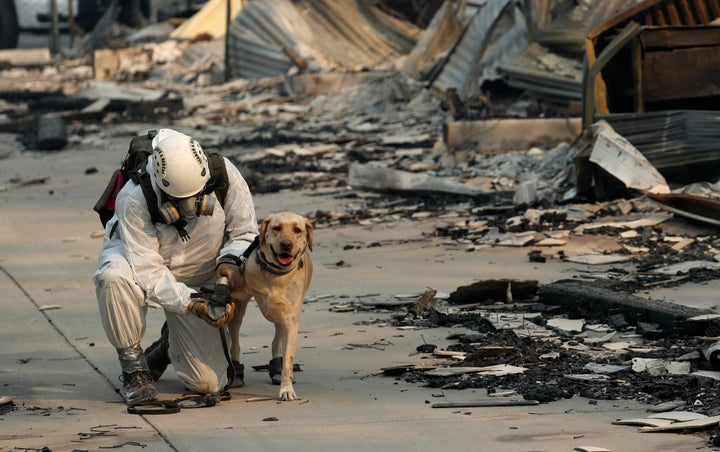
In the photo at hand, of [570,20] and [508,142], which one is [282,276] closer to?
[508,142]

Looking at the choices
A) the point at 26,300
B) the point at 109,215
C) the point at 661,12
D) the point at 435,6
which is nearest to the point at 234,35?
the point at 435,6

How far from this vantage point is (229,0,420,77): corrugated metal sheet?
114 ft

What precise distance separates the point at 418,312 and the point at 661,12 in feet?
29.2

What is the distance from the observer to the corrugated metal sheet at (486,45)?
22203 mm

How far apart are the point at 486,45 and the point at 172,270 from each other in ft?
55.1

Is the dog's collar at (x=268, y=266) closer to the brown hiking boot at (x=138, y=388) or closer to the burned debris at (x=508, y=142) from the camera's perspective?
the brown hiking boot at (x=138, y=388)

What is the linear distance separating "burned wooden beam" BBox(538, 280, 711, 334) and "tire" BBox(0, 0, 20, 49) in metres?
38.6

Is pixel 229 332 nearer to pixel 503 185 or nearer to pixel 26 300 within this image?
pixel 26 300

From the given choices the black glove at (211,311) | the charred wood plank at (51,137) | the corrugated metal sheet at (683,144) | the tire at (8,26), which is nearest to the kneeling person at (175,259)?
the black glove at (211,311)

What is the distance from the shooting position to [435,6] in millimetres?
37688

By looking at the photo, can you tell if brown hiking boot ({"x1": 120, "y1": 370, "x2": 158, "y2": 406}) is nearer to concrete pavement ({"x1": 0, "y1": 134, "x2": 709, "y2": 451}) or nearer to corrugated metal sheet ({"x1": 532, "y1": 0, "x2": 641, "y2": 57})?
concrete pavement ({"x1": 0, "y1": 134, "x2": 709, "y2": 451})

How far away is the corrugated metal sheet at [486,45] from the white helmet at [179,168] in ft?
50.4

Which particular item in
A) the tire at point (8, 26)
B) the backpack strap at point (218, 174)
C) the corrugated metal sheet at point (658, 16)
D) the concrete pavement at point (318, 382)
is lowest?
the concrete pavement at point (318, 382)

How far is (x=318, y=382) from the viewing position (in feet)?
24.8
